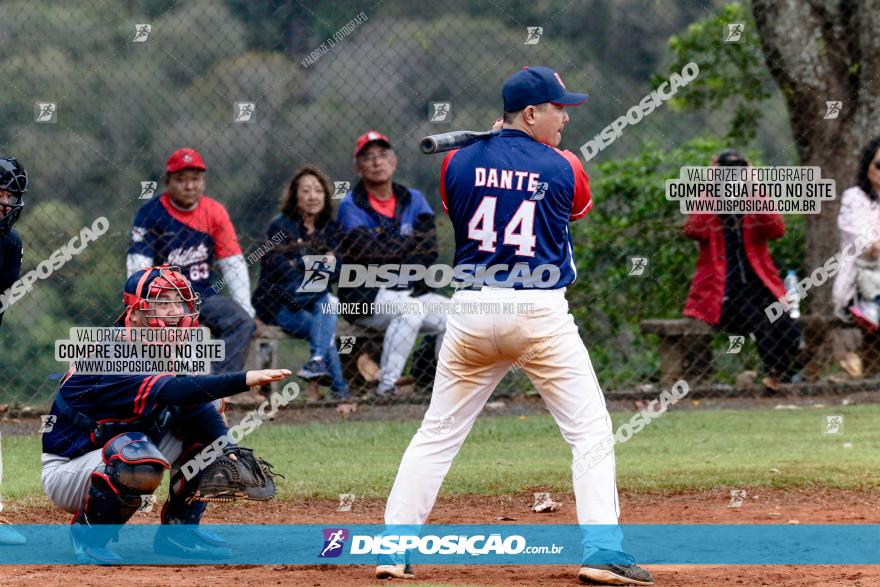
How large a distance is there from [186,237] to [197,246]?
98 mm

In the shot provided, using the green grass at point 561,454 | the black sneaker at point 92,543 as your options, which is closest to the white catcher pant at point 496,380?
the black sneaker at point 92,543

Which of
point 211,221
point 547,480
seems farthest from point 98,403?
point 211,221

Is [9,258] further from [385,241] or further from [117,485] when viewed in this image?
[385,241]

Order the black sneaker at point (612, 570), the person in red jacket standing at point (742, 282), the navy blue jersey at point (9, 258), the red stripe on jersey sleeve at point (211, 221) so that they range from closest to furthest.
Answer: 1. the black sneaker at point (612, 570)
2. the navy blue jersey at point (9, 258)
3. the red stripe on jersey sleeve at point (211, 221)
4. the person in red jacket standing at point (742, 282)

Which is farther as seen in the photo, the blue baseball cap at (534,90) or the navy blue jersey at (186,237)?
the navy blue jersey at (186,237)

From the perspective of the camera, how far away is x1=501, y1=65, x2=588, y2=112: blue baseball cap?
5.03m

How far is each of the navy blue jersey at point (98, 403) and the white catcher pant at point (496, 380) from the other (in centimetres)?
109

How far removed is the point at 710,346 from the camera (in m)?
10.8

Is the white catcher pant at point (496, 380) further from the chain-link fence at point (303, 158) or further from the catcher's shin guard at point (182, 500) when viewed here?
the chain-link fence at point (303, 158)

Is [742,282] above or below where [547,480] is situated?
above

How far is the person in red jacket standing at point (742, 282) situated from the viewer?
10055mm

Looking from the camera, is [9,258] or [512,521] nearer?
[9,258]

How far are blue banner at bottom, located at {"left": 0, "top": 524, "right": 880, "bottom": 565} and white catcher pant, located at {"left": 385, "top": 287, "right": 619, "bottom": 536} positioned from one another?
13cm

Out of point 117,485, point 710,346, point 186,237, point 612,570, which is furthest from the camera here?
point 710,346
